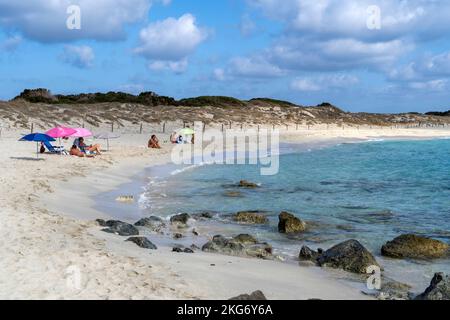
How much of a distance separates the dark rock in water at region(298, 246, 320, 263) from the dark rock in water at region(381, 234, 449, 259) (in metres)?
2.02

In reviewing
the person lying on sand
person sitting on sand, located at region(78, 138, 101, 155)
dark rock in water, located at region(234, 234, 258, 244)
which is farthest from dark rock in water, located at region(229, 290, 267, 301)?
person sitting on sand, located at region(78, 138, 101, 155)

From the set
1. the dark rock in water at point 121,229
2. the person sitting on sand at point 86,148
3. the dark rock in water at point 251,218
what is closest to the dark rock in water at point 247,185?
the dark rock in water at point 251,218

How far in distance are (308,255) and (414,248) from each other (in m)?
2.95

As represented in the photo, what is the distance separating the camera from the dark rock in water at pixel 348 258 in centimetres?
1061

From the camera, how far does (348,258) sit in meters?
10.8

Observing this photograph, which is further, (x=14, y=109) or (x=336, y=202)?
(x=14, y=109)

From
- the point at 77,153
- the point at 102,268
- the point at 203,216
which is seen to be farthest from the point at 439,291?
the point at 77,153

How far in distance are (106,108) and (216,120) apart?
1559 cm

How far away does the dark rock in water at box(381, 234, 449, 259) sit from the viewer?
12227 millimetres

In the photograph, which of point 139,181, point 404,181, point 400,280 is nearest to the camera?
point 400,280

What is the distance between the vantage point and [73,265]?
8625 mm

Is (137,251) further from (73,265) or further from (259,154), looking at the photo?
(259,154)
